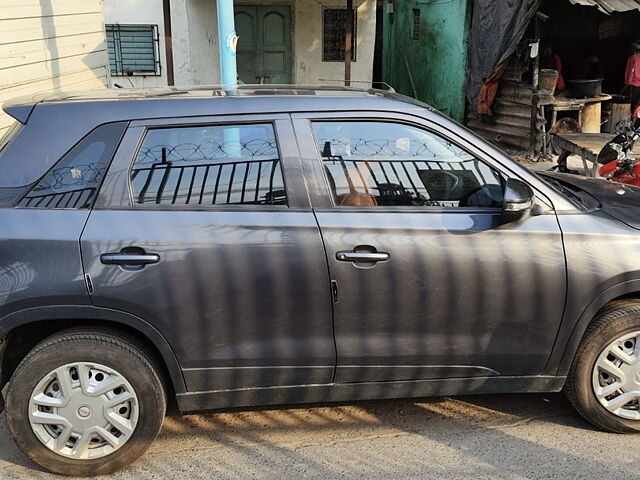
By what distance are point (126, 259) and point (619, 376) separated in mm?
2490

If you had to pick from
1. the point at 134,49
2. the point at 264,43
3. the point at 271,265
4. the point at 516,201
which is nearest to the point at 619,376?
the point at 516,201

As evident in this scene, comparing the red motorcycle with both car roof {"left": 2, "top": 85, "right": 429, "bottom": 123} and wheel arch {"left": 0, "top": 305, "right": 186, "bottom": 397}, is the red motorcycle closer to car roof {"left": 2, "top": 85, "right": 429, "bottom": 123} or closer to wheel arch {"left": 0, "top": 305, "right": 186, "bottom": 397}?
car roof {"left": 2, "top": 85, "right": 429, "bottom": 123}

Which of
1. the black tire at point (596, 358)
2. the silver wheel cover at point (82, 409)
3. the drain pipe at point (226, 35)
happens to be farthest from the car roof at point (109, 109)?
the drain pipe at point (226, 35)

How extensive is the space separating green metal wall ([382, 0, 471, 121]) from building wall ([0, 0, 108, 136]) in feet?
23.4

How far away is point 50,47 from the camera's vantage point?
22.1 ft

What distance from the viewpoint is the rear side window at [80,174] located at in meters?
3.03

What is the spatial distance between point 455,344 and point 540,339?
1.40 ft

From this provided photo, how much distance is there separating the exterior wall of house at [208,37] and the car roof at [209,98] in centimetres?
834

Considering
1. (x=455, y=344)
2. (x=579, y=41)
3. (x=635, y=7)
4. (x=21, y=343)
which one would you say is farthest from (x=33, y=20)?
(x=579, y=41)

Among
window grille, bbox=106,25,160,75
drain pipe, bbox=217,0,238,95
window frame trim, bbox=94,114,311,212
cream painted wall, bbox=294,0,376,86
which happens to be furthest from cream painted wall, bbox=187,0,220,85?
window frame trim, bbox=94,114,311,212

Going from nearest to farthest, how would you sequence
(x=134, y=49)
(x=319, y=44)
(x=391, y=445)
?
(x=391, y=445), (x=134, y=49), (x=319, y=44)

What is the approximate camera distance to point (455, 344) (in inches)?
127

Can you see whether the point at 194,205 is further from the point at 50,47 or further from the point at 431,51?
the point at 431,51

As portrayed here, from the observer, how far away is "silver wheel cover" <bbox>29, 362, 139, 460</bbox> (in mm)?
3031
